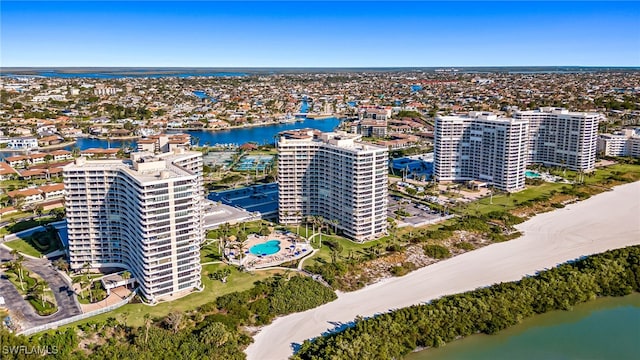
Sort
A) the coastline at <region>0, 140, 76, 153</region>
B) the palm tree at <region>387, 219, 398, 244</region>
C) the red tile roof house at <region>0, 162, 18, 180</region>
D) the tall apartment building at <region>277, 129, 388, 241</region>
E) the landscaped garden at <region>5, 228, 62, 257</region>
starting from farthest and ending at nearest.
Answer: the coastline at <region>0, 140, 76, 153</region> < the red tile roof house at <region>0, 162, 18, 180</region> < the palm tree at <region>387, 219, 398, 244</region> < the tall apartment building at <region>277, 129, 388, 241</region> < the landscaped garden at <region>5, 228, 62, 257</region>

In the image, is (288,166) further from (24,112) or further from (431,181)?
(24,112)

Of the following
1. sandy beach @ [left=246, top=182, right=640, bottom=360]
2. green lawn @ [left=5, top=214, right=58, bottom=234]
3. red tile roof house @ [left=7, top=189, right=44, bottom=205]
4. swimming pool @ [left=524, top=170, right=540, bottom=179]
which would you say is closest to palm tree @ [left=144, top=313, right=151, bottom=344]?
sandy beach @ [left=246, top=182, right=640, bottom=360]

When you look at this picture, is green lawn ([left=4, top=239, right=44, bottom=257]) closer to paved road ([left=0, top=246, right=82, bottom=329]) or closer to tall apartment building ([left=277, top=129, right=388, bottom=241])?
paved road ([left=0, top=246, right=82, bottom=329])

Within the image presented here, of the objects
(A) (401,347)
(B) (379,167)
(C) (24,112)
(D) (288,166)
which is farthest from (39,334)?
(C) (24,112)

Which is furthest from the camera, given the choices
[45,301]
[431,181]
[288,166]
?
[431,181]

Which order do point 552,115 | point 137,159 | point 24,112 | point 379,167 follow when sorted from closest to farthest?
point 137,159
point 379,167
point 552,115
point 24,112

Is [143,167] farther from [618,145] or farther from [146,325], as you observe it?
[618,145]

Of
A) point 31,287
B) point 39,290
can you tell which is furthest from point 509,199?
point 31,287
